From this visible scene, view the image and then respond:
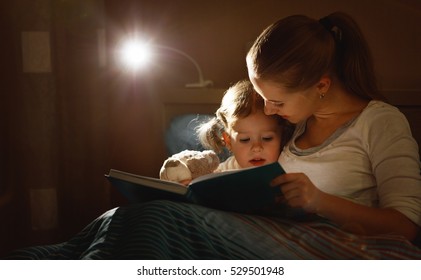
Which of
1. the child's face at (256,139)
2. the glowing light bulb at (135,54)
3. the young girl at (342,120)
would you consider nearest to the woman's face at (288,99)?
the young girl at (342,120)

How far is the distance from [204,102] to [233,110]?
48 centimetres

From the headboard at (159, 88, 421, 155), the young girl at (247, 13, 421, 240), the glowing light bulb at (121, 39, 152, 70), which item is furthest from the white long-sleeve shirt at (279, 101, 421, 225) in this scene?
the glowing light bulb at (121, 39, 152, 70)

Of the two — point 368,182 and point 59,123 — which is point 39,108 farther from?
point 368,182

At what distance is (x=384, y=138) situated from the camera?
4.00 feet

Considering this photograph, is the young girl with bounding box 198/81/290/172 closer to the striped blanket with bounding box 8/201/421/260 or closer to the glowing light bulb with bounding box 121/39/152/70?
the striped blanket with bounding box 8/201/421/260

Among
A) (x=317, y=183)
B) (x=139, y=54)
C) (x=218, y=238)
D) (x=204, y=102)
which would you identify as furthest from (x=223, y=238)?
(x=139, y=54)

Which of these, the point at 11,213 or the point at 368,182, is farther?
the point at 11,213

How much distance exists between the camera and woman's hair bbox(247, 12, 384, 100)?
1242 mm

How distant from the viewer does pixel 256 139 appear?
1.49 metres

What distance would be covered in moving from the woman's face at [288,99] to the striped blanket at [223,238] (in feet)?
1.05

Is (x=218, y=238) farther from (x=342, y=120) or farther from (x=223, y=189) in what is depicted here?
(x=342, y=120)

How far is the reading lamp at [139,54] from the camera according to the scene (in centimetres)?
210

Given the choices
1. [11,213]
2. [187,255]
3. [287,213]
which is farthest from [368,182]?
[11,213]
